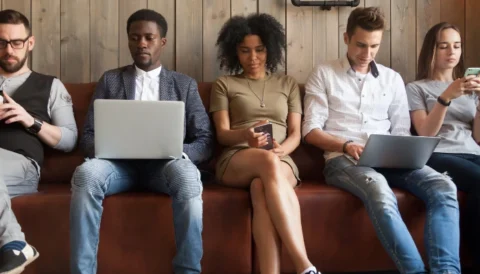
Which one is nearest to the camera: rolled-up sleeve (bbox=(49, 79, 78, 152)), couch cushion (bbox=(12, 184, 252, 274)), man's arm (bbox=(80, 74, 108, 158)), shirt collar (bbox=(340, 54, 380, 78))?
couch cushion (bbox=(12, 184, 252, 274))

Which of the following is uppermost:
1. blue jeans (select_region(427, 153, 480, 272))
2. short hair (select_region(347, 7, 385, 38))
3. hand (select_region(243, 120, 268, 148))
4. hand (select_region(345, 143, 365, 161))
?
short hair (select_region(347, 7, 385, 38))

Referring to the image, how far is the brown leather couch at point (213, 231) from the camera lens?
1711 mm

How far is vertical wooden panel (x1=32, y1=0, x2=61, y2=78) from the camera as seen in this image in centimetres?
245

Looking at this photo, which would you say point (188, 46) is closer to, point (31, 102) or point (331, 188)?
point (31, 102)

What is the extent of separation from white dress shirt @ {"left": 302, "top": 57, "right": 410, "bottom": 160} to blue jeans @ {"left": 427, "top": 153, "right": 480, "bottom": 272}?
0.20 metres

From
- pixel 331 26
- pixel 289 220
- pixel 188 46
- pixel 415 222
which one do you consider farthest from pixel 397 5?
pixel 289 220

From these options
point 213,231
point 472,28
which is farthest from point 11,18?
point 472,28

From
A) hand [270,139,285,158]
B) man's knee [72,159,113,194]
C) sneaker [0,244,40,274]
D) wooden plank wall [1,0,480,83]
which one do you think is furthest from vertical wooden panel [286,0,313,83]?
sneaker [0,244,40,274]

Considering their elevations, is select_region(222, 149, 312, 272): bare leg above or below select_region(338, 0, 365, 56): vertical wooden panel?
below

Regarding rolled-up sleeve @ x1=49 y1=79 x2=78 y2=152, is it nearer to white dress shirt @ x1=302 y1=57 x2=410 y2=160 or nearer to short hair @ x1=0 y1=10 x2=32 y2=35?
short hair @ x1=0 y1=10 x2=32 y2=35

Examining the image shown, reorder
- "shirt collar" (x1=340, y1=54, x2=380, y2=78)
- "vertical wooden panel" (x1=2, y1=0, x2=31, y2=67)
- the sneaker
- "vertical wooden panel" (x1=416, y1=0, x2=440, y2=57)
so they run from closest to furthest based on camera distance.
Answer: the sneaker
"shirt collar" (x1=340, y1=54, x2=380, y2=78)
"vertical wooden panel" (x1=2, y1=0, x2=31, y2=67)
"vertical wooden panel" (x1=416, y1=0, x2=440, y2=57)

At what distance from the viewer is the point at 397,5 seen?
2.63 metres

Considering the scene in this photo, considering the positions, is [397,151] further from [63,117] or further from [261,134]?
[63,117]

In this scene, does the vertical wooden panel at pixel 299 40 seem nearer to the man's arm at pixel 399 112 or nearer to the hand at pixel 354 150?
the man's arm at pixel 399 112
